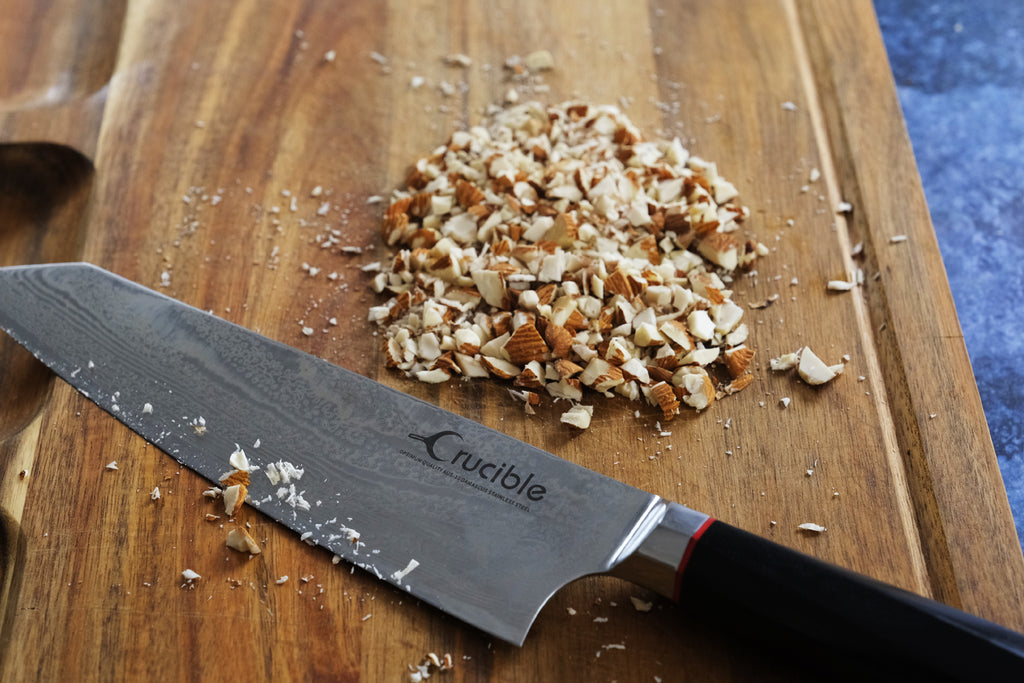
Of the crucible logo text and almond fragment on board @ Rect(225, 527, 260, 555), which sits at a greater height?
the crucible logo text

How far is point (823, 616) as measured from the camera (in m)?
0.61

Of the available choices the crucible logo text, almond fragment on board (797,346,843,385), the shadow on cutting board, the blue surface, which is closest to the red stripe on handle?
the crucible logo text

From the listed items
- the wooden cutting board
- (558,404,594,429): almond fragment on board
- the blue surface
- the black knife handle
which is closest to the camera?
the black knife handle

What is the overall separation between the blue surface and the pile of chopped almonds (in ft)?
1.24

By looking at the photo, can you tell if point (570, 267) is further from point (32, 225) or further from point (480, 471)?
point (32, 225)

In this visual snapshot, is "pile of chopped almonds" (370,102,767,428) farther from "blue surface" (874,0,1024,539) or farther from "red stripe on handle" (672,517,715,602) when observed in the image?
"blue surface" (874,0,1024,539)

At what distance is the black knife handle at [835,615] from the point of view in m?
0.58

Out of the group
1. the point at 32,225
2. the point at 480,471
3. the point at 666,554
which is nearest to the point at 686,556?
the point at 666,554

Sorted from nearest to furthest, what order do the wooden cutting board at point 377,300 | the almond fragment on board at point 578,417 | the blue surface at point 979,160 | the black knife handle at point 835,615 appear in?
the black knife handle at point 835,615 → the wooden cutting board at point 377,300 → the almond fragment on board at point 578,417 → the blue surface at point 979,160

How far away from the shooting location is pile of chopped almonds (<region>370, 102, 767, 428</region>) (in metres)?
0.84

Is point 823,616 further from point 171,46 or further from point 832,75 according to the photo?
point 171,46

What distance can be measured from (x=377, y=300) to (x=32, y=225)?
0.51 metres

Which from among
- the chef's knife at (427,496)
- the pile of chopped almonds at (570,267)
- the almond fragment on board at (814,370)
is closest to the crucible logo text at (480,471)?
the chef's knife at (427,496)

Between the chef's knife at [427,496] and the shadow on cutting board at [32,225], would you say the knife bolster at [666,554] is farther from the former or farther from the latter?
the shadow on cutting board at [32,225]
